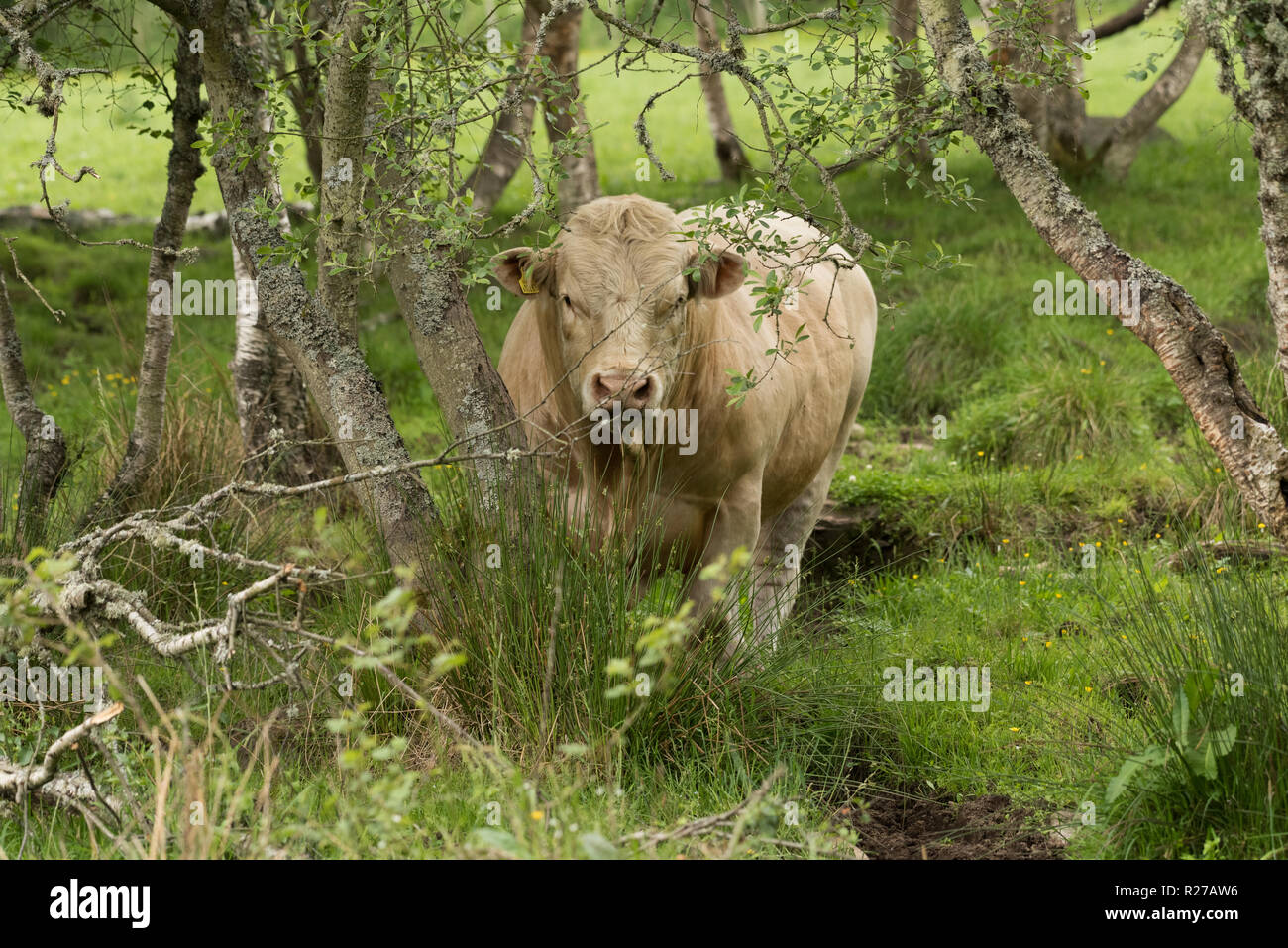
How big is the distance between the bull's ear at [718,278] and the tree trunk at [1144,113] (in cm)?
937

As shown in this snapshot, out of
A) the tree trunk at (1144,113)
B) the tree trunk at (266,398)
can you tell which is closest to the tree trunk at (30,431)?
the tree trunk at (266,398)

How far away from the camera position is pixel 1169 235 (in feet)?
40.5

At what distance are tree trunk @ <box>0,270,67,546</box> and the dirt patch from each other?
3.55 meters

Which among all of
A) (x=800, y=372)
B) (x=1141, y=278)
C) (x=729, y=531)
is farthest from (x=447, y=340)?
(x=1141, y=278)

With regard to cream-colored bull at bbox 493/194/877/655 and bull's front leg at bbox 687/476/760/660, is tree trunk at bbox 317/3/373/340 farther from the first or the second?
bull's front leg at bbox 687/476/760/660

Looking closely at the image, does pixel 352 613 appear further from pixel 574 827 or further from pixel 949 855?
pixel 949 855

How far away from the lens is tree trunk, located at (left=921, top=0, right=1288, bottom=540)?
13.3 feet

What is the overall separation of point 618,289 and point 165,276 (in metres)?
2.80

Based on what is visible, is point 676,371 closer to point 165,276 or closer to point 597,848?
point 597,848

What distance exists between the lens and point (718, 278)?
5359mm

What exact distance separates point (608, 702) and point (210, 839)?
1504mm

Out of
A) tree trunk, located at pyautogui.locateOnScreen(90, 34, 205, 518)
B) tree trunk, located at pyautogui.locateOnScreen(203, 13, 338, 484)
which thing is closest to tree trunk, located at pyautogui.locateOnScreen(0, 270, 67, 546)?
tree trunk, located at pyautogui.locateOnScreen(90, 34, 205, 518)

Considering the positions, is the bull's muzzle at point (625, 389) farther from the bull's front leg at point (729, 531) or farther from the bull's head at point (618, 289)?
the bull's front leg at point (729, 531)

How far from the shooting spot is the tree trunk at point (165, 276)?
6.28 metres
